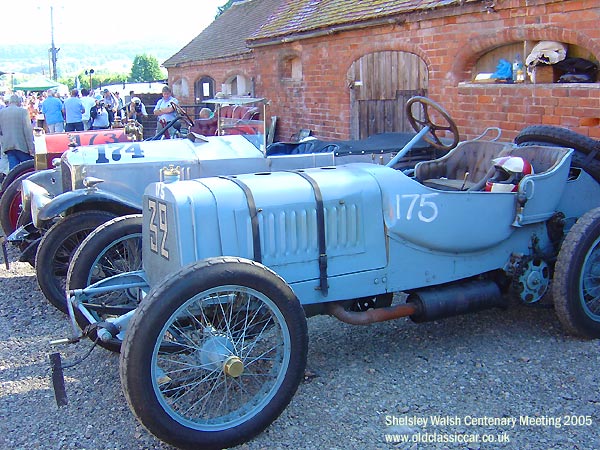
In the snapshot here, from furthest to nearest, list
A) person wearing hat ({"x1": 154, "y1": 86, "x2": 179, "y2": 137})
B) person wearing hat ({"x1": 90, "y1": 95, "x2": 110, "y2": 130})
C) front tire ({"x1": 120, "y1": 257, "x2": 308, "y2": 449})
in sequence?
person wearing hat ({"x1": 90, "y1": 95, "x2": 110, "y2": 130}) < person wearing hat ({"x1": 154, "y1": 86, "x2": 179, "y2": 137}) < front tire ({"x1": 120, "y1": 257, "x2": 308, "y2": 449})

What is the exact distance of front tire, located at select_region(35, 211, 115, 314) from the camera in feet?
16.5

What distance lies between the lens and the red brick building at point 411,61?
6.36m

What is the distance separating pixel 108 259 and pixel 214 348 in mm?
1701

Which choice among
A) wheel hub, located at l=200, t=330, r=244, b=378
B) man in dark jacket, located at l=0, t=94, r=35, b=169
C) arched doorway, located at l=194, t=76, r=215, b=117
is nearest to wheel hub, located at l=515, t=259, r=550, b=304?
wheel hub, located at l=200, t=330, r=244, b=378

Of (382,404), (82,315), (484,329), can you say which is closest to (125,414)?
(82,315)

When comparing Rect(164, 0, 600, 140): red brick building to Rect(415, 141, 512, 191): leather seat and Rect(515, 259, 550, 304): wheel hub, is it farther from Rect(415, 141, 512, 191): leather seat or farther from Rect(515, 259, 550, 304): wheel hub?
Rect(515, 259, 550, 304): wheel hub

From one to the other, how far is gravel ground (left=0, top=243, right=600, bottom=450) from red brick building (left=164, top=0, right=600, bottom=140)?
276 centimetres

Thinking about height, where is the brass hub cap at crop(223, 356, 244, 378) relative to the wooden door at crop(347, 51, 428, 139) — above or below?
below

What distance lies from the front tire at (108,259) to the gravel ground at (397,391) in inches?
15.5

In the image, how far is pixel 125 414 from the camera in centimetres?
357

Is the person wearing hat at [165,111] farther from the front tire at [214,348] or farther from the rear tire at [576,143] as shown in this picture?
the front tire at [214,348]

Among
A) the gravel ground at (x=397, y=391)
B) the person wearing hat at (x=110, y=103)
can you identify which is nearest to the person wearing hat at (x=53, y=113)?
the person wearing hat at (x=110, y=103)

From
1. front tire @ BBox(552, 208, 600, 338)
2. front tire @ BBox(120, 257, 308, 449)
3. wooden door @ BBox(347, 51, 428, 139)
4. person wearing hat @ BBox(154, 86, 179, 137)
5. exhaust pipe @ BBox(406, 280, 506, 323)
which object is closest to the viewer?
front tire @ BBox(120, 257, 308, 449)

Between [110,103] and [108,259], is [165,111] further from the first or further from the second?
[110,103]
